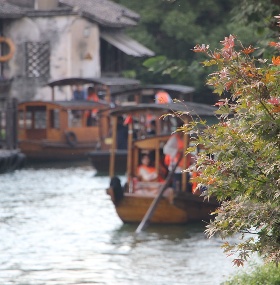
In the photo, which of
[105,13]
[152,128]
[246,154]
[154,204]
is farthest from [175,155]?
[105,13]

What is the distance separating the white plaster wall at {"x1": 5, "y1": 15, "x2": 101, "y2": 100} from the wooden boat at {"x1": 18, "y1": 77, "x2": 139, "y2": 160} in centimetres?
485

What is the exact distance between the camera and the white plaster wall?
3816 centimetres

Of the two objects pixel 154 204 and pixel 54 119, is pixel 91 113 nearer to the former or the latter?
pixel 54 119

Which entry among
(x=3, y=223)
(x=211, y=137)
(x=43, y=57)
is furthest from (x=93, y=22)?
(x=211, y=137)

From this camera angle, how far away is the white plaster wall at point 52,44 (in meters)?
38.2

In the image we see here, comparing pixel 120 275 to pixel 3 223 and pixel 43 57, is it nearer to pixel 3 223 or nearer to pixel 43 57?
pixel 3 223

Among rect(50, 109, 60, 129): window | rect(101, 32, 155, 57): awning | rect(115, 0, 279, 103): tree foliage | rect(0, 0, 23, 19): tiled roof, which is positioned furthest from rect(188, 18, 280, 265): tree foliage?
rect(101, 32, 155, 57): awning

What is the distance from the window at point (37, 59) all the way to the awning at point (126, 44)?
246 centimetres

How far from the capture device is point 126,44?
131ft

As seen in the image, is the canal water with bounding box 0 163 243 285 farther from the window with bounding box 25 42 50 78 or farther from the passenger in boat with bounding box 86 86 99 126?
the window with bounding box 25 42 50 78

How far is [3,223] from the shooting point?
19.0 m

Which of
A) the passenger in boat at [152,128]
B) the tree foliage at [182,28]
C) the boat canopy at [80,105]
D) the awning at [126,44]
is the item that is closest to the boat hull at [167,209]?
the passenger in boat at [152,128]

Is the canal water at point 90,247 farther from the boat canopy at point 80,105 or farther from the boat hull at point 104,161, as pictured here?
the boat canopy at point 80,105

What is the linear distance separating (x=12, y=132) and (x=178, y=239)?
14.1 metres
